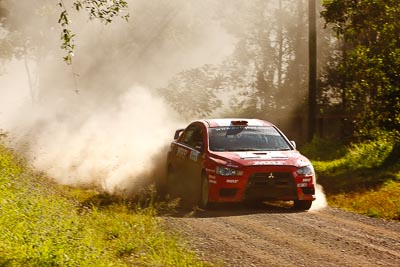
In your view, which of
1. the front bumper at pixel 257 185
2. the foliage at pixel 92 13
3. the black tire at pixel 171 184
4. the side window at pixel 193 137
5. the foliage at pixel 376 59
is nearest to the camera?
the foliage at pixel 92 13

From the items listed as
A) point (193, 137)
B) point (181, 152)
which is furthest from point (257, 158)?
point (181, 152)

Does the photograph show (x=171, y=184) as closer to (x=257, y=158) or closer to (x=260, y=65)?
(x=257, y=158)

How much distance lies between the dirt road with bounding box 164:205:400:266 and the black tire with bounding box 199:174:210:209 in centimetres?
21

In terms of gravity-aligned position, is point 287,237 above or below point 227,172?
below

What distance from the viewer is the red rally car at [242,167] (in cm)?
1173

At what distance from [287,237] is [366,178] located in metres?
8.47

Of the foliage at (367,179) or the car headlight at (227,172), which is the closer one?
the car headlight at (227,172)

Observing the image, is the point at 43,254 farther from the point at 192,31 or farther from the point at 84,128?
the point at 192,31

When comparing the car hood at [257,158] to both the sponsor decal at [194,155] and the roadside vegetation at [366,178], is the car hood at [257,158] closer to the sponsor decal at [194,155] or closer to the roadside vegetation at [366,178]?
the sponsor decal at [194,155]

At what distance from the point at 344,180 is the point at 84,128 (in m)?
10.5

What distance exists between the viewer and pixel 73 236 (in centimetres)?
744

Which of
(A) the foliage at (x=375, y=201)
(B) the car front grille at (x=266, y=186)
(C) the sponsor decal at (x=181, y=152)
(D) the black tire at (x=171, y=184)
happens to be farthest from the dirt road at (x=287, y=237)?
(D) the black tire at (x=171, y=184)

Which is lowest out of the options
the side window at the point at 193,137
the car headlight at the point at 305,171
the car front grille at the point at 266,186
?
the car front grille at the point at 266,186

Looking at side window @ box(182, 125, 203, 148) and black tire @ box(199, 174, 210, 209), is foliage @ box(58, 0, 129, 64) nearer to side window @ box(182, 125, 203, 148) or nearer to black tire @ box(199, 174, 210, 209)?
side window @ box(182, 125, 203, 148)
